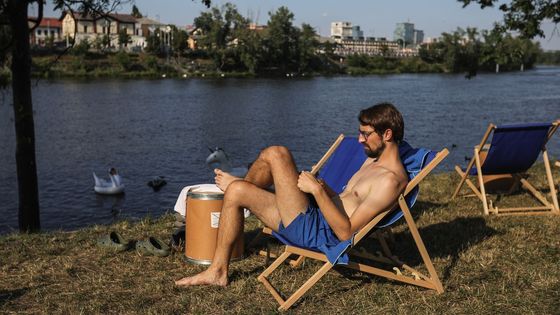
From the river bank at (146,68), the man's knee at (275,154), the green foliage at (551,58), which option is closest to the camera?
the man's knee at (275,154)

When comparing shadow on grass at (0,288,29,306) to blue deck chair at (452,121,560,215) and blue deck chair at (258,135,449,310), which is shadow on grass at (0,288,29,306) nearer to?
blue deck chair at (258,135,449,310)

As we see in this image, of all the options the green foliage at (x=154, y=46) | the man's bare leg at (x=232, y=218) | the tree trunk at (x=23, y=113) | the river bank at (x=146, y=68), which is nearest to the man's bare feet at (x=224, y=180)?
the man's bare leg at (x=232, y=218)

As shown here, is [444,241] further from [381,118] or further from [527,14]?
[527,14]

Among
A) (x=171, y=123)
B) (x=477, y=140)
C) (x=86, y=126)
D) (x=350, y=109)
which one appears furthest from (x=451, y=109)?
(x=86, y=126)

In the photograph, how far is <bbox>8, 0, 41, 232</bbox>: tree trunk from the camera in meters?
8.16

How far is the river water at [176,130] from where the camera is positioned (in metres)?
16.2

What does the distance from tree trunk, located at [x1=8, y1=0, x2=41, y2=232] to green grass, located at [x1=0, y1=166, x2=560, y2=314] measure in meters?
2.66

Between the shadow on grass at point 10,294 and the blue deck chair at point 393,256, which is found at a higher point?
the blue deck chair at point 393,256

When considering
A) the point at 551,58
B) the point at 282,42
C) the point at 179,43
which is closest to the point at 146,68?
the point at 179,43

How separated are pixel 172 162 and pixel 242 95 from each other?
2809cm

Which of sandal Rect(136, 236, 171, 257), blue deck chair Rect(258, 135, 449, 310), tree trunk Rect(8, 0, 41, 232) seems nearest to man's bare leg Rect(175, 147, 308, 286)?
blue deck chair Rect(258, 135, 449, 310)

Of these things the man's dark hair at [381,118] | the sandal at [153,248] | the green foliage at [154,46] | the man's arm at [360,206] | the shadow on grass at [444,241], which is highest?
the green foliage at [154,46]

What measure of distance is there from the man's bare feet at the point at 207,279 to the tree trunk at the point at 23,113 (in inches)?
193

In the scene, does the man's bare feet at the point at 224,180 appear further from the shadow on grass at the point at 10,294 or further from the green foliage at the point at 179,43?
the green foliage at the point at 179,43
